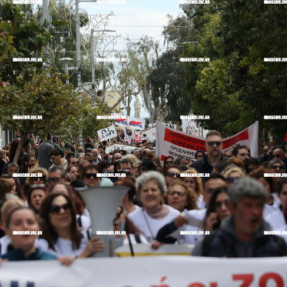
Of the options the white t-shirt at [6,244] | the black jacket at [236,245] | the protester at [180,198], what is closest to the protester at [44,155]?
the protester at [180,198]

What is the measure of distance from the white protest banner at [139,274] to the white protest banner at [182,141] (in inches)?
383

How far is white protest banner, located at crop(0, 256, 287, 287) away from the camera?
19.9ft

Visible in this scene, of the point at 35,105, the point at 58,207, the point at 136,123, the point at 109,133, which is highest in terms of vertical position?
the point at 136,123

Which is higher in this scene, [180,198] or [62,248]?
[180,198]

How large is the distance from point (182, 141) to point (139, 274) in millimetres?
9882

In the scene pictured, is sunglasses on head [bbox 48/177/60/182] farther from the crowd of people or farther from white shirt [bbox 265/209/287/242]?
white shirt [bbox 265/209/287/242]

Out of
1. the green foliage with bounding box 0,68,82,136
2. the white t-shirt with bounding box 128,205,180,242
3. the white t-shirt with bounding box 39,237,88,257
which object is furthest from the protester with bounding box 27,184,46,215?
A: the green foliage with bounding box 0,68,82,136

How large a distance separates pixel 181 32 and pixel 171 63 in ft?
14.7

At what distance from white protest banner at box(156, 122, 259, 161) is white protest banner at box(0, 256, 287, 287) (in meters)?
9.74

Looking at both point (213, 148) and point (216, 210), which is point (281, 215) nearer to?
point (216, 210)

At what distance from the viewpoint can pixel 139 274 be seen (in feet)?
20.2

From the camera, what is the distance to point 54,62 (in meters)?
56.9

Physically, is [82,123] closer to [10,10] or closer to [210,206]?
[10,10]

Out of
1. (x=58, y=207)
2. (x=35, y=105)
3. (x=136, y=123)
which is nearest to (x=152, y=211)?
(x=58, y=207)
